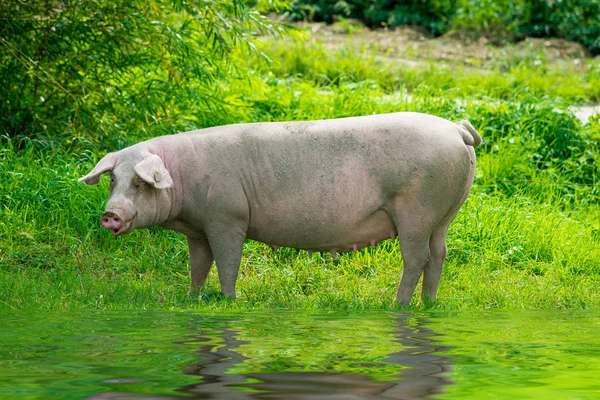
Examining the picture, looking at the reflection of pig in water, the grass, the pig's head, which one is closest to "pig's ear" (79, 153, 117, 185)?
the pig's head

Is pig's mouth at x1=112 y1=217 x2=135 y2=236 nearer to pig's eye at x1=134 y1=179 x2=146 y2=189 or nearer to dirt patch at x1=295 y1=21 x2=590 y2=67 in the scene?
pig's eye at x1=134 y1=179 x2=146 y2=189

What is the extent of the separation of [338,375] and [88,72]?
6761 millimetres

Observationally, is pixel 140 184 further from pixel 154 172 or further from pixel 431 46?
pixel 431 46

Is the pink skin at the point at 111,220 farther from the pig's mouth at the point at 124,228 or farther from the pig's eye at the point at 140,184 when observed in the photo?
the pig's eye at the point at 140,184

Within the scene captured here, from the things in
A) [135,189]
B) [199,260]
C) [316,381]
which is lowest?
[199,260]

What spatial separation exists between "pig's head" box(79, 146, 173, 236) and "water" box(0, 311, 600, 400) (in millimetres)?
859

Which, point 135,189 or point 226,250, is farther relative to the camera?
point 226,250

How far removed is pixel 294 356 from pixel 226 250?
109 inches

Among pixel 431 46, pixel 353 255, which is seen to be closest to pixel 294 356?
pixel 353 255

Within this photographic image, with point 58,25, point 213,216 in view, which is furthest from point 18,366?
point 58,25

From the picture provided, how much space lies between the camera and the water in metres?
3.18

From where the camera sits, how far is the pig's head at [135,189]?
6.39 m

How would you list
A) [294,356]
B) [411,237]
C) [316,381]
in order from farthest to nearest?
[411,237] → [294,356] → [316,381]

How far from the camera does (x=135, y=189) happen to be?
6.54 metres
